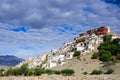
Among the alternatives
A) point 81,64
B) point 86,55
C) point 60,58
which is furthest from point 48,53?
point 81,64

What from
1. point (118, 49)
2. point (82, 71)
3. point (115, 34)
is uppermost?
point (115, 34)

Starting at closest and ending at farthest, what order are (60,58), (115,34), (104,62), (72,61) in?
(104,62) < (72,61) < (60,58) < (115,34)

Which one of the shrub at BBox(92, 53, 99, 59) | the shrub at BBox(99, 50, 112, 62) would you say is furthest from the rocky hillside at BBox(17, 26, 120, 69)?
the shrub at BBox(99, 50, 112, 62)

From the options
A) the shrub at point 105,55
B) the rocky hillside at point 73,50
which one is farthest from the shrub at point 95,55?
the rocky hillside at point 73,50

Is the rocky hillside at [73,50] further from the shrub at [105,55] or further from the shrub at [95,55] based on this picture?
the shrub at [105,55]

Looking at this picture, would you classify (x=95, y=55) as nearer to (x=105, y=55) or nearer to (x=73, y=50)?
(x=105, y=55)

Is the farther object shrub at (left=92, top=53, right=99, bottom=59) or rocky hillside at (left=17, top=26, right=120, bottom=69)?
rocky hillside at (left=17, top=26, right=120, bottom=69)

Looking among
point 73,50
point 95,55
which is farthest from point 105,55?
point 73,50

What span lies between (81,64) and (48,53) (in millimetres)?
42303

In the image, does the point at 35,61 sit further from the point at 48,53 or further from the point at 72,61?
the point at 72,61

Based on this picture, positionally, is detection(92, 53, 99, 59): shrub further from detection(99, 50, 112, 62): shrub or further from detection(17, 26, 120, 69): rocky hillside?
detection(17, 26, 120, 69): rocky hillside

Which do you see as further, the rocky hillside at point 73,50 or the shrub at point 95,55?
the rocky hillside at point 73,50

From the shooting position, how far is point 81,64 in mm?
98812

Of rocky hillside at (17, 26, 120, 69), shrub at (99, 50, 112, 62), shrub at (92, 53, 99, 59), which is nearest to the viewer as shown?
shrub at (99, 50, 112, 62)
